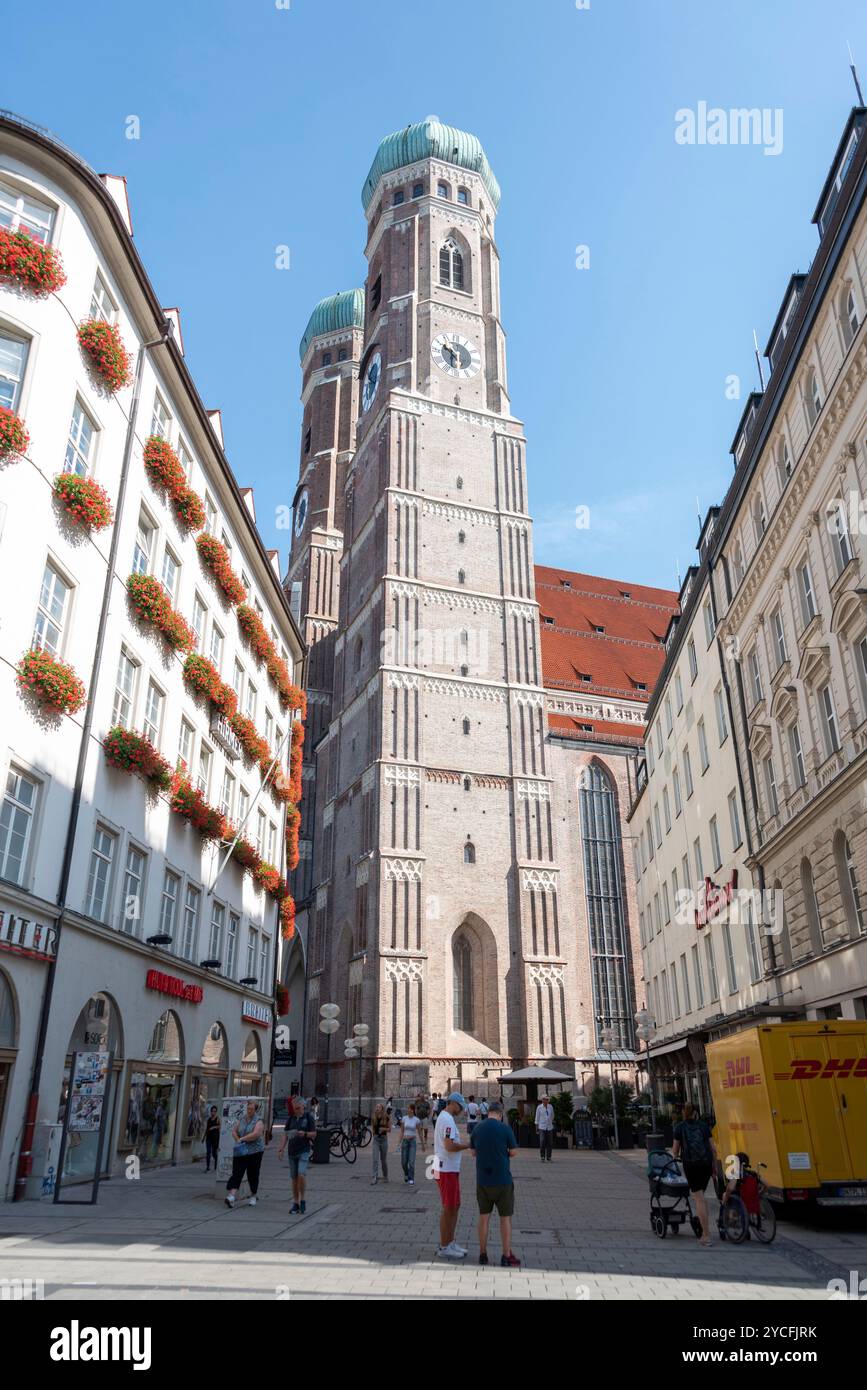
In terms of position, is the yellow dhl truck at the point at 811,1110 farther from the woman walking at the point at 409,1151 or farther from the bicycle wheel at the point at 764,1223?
the woman walking at the point at 409,1151

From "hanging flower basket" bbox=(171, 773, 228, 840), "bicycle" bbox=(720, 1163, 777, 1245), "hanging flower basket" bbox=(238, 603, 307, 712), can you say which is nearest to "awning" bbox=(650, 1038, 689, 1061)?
"hanging flower basket" bbox=(171, 773, 228, 840)

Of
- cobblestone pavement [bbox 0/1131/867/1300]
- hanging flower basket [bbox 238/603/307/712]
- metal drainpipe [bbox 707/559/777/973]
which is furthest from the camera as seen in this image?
hanging flower basket [bbox 238/603/307/712]

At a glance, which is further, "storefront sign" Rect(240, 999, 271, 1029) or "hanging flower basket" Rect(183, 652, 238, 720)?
"storefront sign" Rect(240, 999, 271, 1029)

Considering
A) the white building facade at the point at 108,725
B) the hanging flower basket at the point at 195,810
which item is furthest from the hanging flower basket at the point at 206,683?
the hanging flower basket at the point at 195,810

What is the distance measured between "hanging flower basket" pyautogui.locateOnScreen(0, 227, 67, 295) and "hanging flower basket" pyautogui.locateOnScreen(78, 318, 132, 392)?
1.14 m

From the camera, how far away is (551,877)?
4862 centimetres

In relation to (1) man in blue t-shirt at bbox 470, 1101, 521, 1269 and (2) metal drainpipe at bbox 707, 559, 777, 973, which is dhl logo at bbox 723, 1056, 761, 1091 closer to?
(1) man in blue t-shirt at bbox 470, 1101, 521, 1269

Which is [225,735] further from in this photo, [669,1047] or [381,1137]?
[669,1047]

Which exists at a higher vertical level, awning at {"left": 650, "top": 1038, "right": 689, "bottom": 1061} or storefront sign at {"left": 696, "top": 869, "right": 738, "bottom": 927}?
storefront sign at {"left": 696, "top": 869, "right": 738, "bottom": 927}

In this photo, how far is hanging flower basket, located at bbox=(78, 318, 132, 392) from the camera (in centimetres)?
1698
